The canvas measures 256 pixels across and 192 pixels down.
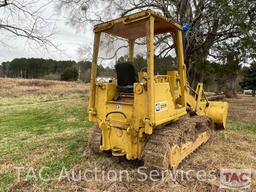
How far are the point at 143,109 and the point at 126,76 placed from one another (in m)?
0.81

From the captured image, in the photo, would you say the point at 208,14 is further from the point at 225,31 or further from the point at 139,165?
the point at 139,165

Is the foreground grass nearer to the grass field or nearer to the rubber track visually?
the grass field

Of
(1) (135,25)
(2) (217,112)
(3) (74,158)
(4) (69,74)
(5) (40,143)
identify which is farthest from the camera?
(4) (69,74)

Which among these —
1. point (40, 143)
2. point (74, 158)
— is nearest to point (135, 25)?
point (74, 158)

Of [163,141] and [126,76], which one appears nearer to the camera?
[163,141]

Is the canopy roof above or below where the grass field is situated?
above

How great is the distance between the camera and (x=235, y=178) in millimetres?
4504

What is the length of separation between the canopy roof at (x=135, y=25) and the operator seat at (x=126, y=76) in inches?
25.6

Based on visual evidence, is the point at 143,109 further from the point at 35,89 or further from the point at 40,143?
the point at 35,89

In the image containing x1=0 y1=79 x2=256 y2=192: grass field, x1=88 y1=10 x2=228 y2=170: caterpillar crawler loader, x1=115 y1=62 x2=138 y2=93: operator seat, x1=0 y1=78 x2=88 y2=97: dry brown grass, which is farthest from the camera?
x1=0 y1=78 x2=88 y2=97: dry brown grass

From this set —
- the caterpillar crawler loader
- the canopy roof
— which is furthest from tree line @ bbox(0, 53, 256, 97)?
the caterpillar crawler loader

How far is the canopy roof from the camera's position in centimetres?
437

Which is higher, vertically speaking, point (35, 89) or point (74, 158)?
point (35, 89)

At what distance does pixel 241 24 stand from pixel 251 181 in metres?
6.69
